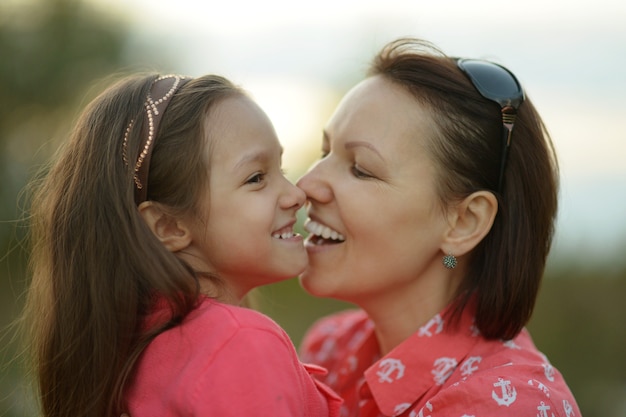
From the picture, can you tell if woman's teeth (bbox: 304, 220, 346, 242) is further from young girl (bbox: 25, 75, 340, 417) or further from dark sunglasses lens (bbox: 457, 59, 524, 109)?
dark sunglasses lens (bbox: 457, 59, 524, 109)

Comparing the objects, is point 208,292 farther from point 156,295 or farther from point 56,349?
point 56,349

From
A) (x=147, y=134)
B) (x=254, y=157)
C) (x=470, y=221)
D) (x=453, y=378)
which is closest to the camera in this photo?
(x=147, y=134)

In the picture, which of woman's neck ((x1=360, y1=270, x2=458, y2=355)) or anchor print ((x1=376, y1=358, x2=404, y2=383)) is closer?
anchor print ((x1=376, y1=358, x2=404, y2=383))

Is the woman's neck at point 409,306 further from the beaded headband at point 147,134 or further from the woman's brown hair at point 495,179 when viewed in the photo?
the beaded headband at point 147,134

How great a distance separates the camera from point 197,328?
222cm

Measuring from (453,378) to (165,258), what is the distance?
108 centimetres

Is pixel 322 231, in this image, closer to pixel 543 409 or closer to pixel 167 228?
pixel 167 228

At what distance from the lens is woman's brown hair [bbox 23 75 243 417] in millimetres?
2301

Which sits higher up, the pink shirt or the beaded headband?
the beaded headband

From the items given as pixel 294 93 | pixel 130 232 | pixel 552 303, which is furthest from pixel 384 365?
pixel 294 93

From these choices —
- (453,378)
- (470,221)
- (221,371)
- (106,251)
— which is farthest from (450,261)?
(106,251)

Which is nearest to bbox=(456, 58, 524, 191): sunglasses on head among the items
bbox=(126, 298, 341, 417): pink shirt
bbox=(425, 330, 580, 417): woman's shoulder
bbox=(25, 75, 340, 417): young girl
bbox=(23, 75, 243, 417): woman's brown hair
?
bbox=(425, 330, 580, 417): woman's shoulder

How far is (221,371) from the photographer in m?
2.10

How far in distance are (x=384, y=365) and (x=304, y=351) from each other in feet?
3.02
